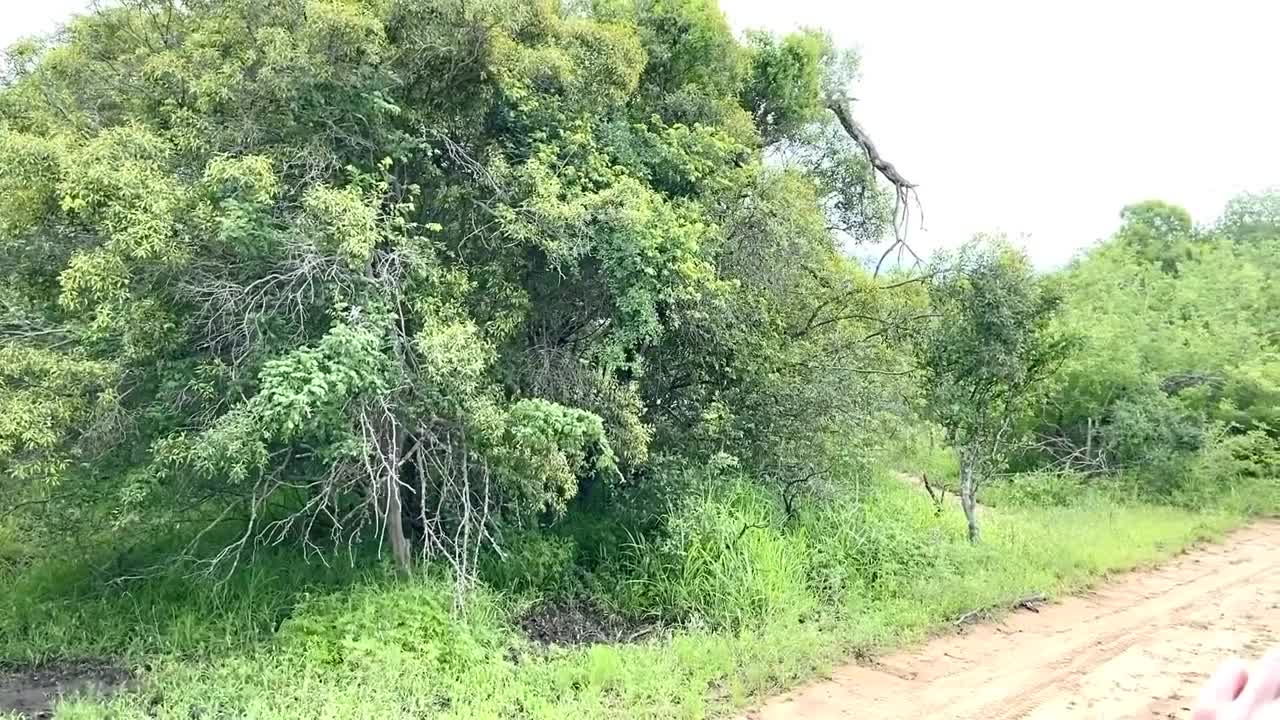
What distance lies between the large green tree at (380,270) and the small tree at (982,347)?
2.90ft

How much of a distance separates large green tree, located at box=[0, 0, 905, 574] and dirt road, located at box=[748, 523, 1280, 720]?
88.1 inches

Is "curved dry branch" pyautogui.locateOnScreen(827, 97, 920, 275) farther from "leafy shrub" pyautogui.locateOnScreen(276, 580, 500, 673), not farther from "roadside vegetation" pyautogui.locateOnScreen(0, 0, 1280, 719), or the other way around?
"leafy shrub" pyautogui.locateOnScreen(276, 580, 500, 673)

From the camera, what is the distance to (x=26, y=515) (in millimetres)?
6383

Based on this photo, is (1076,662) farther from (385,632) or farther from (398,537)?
(398,537)

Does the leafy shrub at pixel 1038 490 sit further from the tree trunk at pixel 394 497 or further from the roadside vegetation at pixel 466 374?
the tree trunk at pixel 394 497

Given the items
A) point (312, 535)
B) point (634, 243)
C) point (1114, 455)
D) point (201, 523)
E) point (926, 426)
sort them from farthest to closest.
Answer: point (1114, 455), point (926, 426), point (312, 535), point (201, 523), point (634, 243)

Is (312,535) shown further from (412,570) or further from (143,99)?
(143,99)

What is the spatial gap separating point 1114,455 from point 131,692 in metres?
13.1

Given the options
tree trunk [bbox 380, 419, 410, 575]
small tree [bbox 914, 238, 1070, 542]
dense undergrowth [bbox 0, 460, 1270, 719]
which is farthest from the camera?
small tree [bbox 914, 238, 1070, 542]

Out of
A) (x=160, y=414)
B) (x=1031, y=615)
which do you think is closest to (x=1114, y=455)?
(x=1031, y=615)

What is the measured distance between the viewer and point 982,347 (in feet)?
26.4

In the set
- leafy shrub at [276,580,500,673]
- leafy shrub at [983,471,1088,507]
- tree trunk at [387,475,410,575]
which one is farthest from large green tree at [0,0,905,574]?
leafy shrub at [983,471,1088,507]

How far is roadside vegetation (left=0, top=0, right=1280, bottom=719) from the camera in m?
5.39

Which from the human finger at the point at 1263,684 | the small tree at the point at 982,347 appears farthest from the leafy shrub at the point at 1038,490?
the human finger at the point at 1263,684
